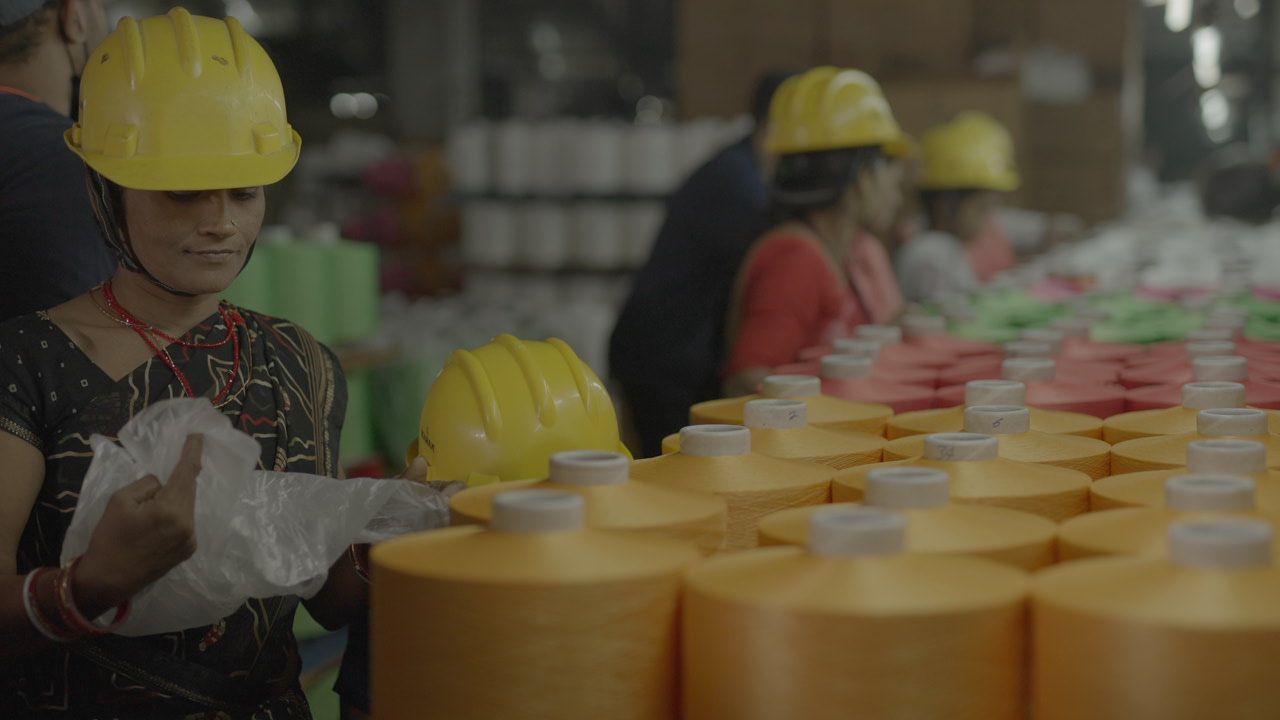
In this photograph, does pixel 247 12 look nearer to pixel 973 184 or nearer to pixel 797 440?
pixel 973 184

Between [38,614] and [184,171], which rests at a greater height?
[184,171]

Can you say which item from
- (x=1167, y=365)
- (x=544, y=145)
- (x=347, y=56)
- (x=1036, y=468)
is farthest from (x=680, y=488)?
(x=347, y=56)

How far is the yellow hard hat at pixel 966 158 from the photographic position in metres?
6.78

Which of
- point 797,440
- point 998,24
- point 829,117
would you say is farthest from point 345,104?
point 797,440

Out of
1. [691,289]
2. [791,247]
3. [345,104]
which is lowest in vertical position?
[691,289]

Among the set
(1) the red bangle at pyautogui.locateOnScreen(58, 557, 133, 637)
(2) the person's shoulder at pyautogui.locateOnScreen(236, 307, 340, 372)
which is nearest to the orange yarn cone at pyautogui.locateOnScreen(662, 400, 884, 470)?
(2) the person's shoulder at pyautogui.locateOnScreen(236, 307, 340, 372)

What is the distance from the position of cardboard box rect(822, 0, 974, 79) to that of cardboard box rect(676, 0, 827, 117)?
0.43 ft

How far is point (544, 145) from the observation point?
7.45m

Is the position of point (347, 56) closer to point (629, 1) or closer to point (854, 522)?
point (629, 1)

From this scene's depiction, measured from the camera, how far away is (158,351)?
1793 millimetres

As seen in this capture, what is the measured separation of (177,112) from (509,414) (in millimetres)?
582

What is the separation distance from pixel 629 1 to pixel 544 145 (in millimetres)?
11407

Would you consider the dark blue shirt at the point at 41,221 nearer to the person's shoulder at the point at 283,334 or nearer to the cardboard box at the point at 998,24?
the person's shoulder at the point at 283,334

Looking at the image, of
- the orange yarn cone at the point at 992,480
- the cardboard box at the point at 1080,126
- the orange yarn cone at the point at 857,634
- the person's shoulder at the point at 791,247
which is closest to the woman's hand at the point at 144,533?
the orange yarn cone at the point at 857,634
